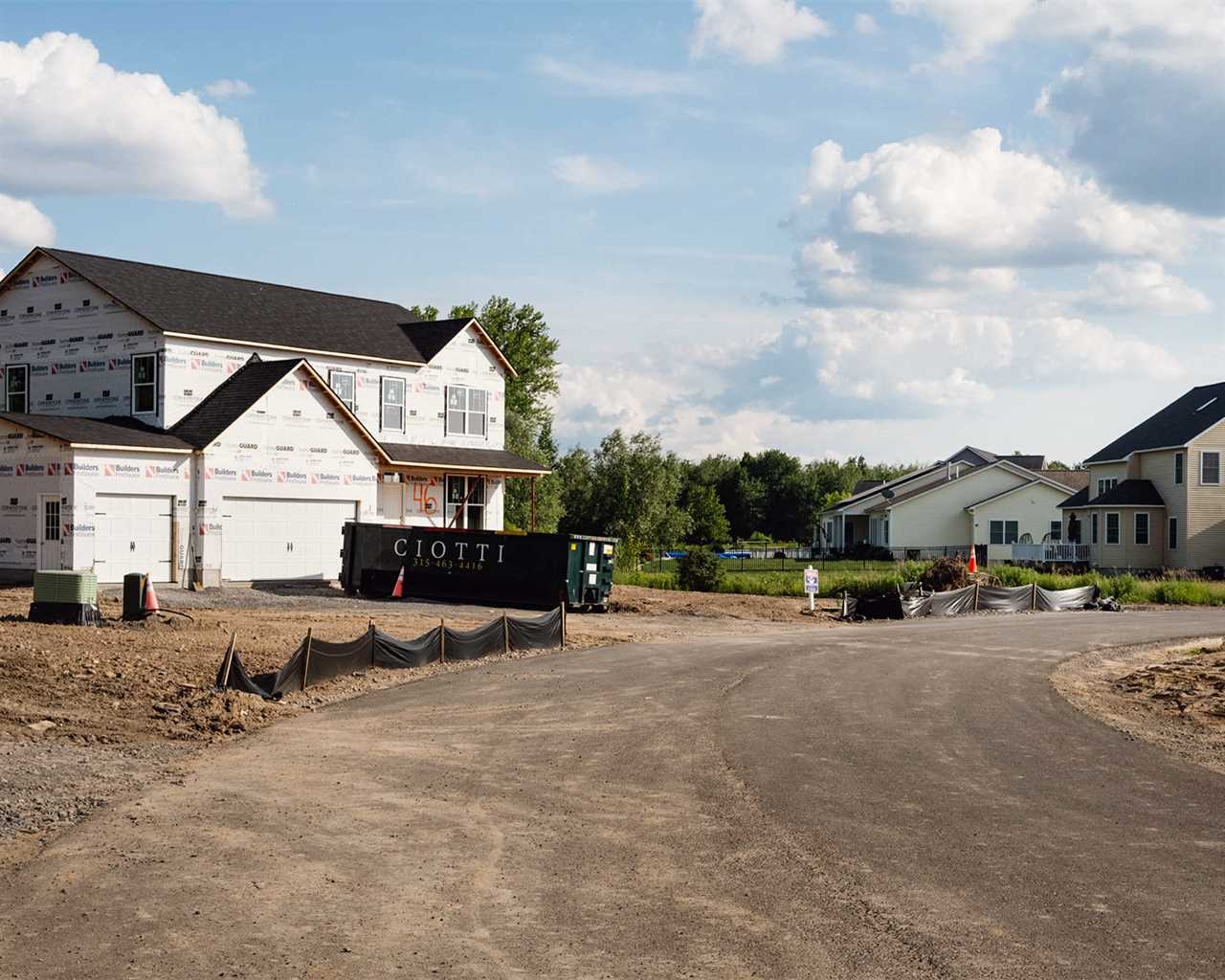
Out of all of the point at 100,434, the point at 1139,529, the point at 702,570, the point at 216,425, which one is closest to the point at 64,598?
the point at 100,434

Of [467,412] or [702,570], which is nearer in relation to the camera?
[702,570]

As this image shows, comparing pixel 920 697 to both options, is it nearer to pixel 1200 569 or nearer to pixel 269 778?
pixel 269 778

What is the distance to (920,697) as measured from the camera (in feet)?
65.5

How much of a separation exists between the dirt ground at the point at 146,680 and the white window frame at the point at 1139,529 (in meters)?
33.5

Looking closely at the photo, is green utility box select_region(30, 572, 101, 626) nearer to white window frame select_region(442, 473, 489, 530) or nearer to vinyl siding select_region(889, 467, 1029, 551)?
white window frame select_region(442, 473, 489, 530)

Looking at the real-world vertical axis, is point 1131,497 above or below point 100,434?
below

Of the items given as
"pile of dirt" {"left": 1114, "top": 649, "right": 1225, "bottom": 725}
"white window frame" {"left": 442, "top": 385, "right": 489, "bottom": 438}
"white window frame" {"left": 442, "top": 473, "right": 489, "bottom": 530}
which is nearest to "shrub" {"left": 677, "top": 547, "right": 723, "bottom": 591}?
"white window frame" {"left": 442, "top": 473, "right": 489, "bottom": 530}

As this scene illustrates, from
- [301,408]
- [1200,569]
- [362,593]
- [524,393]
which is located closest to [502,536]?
[362,593]

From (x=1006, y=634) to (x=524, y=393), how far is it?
50.2 meters

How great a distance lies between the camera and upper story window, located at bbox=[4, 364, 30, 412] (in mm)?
42094

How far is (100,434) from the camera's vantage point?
35281 millimetres

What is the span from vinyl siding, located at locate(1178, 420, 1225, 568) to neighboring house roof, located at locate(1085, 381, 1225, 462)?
0.59 meters

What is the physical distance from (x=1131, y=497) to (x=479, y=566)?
1518 inches

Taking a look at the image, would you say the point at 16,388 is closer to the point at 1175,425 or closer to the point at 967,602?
the point at 967,602
